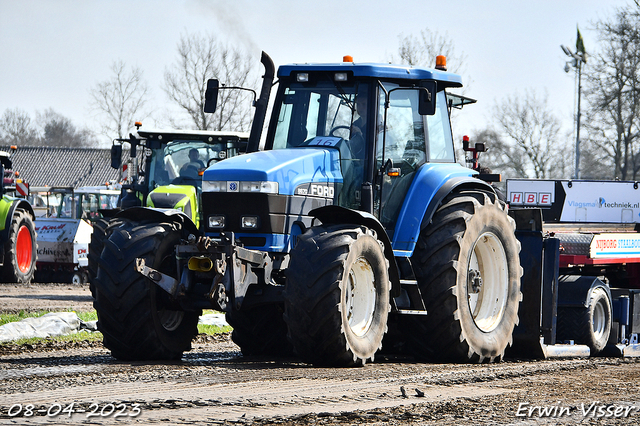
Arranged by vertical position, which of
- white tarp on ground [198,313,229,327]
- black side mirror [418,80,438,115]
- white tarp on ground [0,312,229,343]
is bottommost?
white tarp on ground [198,313,229,327]

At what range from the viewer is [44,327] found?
418 inches

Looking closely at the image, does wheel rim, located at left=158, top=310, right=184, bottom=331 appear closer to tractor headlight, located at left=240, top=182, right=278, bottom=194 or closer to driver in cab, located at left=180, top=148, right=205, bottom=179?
tractor headlight, located at left=240, top=182, right=278, bottom=194

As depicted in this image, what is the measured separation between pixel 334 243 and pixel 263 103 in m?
2.20

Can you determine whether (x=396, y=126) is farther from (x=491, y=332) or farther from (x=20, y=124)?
(x=20, y=124)

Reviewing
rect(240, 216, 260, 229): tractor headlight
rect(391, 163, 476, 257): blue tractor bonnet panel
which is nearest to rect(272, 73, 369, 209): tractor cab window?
rect(391, 163, 476, 257): blue tractor bonnet panel

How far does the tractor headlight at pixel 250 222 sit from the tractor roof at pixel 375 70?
167 cm

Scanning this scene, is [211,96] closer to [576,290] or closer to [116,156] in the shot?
[576,290]

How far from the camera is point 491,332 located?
8531 millimetres

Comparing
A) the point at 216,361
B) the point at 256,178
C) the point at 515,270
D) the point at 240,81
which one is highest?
the point at 240,81

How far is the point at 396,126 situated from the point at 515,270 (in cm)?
192

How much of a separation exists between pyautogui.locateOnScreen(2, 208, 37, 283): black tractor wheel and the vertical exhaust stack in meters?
10.5

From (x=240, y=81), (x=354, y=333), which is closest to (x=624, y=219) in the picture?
(x=354, y=333)

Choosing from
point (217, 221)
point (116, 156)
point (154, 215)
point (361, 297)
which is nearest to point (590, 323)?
point (361, 297)

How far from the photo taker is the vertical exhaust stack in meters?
8.55
